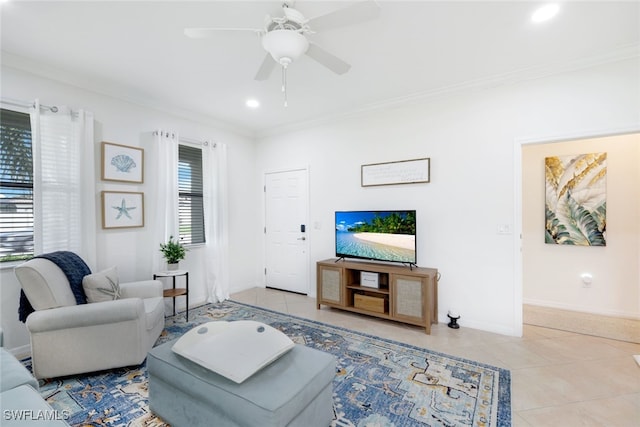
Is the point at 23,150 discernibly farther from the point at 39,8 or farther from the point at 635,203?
the point at 635,203

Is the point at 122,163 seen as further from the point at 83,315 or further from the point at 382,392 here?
the point at 382,392

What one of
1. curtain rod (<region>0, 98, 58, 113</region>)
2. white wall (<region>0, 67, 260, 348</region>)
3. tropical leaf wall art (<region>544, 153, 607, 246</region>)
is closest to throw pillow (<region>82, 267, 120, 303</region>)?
white wall (<region>0, 67, 260, 348</region>)

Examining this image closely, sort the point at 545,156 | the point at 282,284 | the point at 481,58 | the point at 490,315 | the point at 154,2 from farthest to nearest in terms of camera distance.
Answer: the point at 282,284, the point at 545,156, the point at 490,315, the point at 481,58, the point at 154,2

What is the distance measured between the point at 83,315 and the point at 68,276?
0.46 m

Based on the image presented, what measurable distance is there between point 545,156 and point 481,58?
1.96 m

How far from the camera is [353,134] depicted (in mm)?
3895

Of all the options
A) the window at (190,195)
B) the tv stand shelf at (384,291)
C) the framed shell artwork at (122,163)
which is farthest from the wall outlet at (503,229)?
the framed shell artwork at (122,163)

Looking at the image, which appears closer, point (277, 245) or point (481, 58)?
point (481, 58)

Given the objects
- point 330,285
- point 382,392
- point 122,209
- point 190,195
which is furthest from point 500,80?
point 122,209

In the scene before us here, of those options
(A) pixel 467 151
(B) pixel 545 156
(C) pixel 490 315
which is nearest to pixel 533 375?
(C) pixel 490 315

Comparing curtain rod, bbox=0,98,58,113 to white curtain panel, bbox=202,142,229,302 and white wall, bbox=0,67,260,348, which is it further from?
white curtain panel, bbox=202,142,229,302

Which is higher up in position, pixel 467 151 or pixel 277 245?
pixel 467 151

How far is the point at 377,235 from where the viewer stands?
341 centimetres

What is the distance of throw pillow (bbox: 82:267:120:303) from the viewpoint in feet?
7.84
